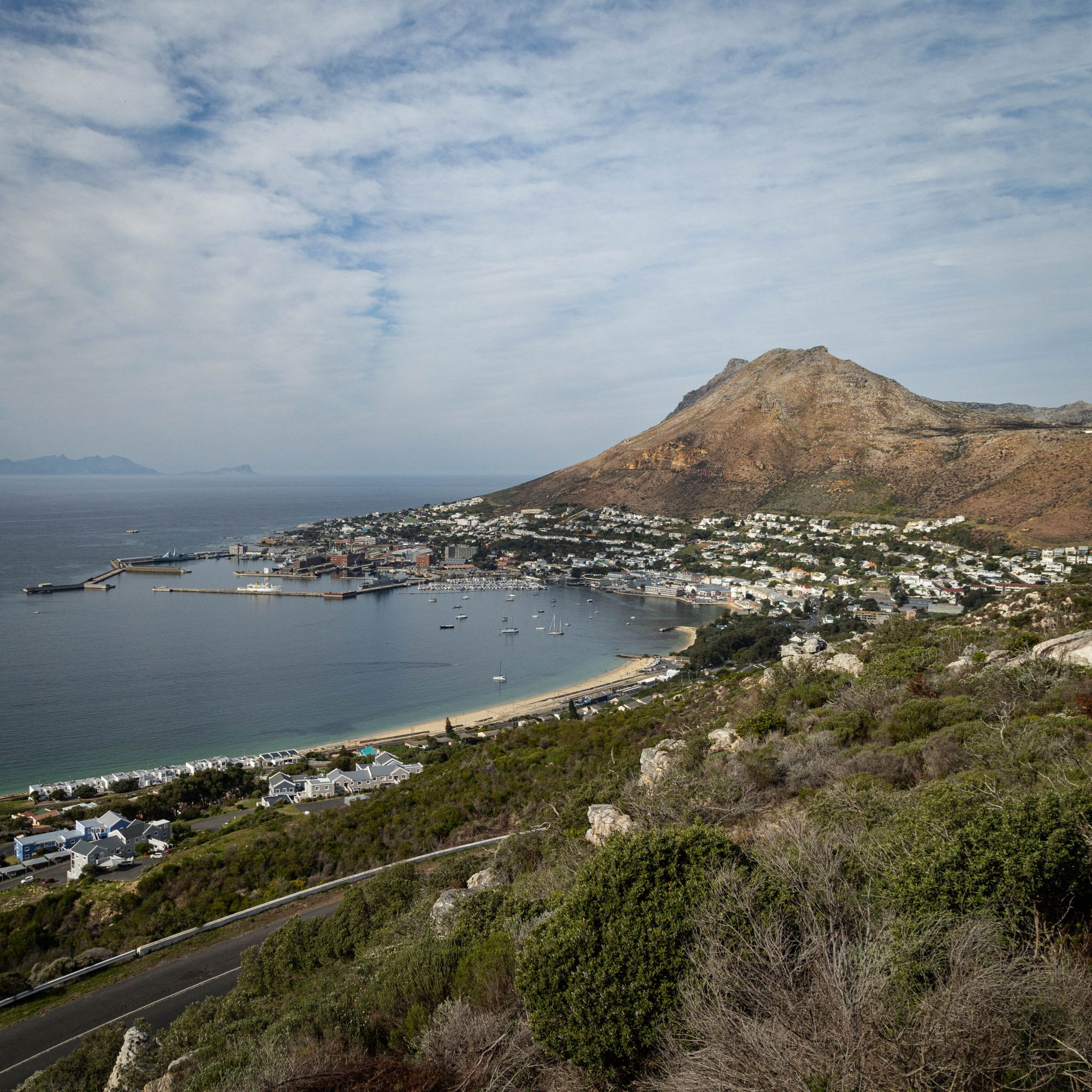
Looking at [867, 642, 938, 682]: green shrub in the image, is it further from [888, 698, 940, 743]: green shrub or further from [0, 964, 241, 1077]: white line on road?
[0, 964, 241, 1077]: white line on road

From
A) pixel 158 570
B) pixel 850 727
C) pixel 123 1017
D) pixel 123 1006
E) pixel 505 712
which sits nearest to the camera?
pixel 123 1017

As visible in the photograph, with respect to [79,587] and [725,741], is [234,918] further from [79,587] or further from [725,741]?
[79,587]

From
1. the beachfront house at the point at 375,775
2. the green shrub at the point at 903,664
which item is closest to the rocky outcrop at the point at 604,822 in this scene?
the green shrub at the point at 903,664

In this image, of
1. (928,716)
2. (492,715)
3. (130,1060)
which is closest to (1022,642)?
(928,716)

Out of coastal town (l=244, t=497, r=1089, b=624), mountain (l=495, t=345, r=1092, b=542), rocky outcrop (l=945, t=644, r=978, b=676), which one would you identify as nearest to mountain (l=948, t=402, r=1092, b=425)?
mountain (l=495, t=345, r=1092, b=542)

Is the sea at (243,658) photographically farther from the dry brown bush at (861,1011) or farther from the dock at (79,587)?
the dry brown bush at (861,1011)
